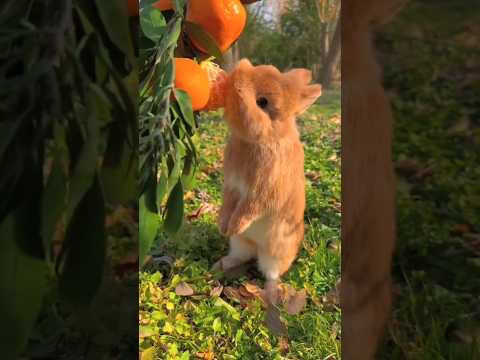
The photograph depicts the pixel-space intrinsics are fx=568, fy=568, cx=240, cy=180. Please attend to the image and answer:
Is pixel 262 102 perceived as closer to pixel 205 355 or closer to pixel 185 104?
pixel 185 104

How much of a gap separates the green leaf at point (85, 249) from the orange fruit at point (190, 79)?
0.82 feet

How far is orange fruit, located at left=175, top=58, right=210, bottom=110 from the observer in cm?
62

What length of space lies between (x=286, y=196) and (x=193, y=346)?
0.86 feet

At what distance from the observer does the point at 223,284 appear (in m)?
0.81

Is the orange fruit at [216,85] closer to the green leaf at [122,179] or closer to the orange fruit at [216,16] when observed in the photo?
the orange fruit at [216,16]

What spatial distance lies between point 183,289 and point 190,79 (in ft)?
0.97

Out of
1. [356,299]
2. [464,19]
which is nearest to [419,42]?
[464,19]

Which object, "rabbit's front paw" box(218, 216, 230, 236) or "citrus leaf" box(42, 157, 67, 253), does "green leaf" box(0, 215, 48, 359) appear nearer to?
"citrus leaf" box(42, 157, 67, 253)

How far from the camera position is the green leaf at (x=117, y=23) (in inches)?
15.8

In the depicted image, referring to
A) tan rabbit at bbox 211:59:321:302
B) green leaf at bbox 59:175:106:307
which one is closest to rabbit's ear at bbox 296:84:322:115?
tan rabbit at bbox 211:59:321:302

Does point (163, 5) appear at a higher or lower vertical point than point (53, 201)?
higher

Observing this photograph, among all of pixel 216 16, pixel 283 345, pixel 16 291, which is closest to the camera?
pixel 16 291

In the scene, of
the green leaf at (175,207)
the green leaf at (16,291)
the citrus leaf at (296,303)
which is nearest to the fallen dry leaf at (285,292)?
the citrus leaf at (296,303)

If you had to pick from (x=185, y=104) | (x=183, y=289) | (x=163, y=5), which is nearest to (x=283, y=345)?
(x=183, y=289)
